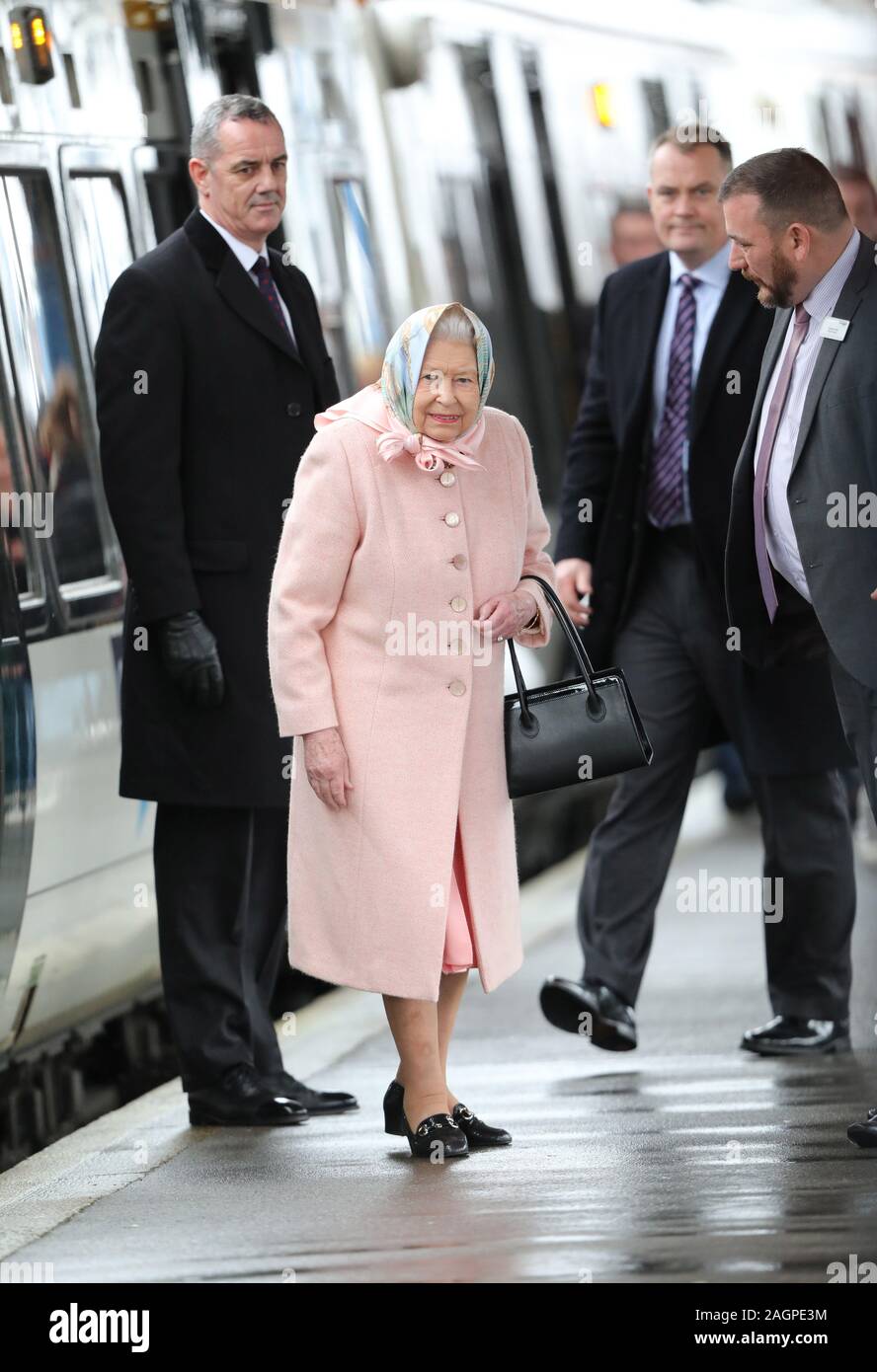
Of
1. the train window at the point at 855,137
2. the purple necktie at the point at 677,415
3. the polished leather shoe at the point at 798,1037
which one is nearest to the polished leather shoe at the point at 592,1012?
the polished leather shoe at the point at 798,1037

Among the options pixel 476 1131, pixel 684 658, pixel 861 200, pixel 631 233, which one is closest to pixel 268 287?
pixel 684 658

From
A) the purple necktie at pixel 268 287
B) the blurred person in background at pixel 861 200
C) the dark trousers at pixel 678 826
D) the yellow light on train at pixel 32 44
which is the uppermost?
the yellow light on train at pixel 32 44

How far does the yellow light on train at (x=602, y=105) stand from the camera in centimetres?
1291

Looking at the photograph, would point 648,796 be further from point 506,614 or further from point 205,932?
point 506,614

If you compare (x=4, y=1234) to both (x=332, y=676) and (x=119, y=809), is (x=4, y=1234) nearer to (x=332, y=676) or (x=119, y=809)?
(x=332, y=676)

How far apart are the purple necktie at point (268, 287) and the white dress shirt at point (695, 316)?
3.36 feet

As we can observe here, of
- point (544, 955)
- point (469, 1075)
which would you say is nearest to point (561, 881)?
point (544, 955)

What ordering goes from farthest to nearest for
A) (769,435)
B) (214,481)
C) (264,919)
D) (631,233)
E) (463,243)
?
(631,233) → (463,243) → (264,919) → (214,481) → (769,435)

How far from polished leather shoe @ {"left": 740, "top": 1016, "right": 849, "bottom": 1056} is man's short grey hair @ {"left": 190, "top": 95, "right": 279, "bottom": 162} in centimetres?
256

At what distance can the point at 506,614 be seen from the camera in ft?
16.0

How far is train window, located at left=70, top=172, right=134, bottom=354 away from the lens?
20.9 feet

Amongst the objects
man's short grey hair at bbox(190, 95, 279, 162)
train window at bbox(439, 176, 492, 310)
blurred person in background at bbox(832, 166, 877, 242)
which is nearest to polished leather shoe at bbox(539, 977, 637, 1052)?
man's short grey hair at bbox(190, 95, 279, 162)

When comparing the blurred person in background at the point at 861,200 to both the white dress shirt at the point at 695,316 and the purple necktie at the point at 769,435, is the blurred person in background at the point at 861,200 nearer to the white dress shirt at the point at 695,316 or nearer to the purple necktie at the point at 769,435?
the white dress shirt at the point at 695,316

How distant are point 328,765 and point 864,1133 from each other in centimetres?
131
